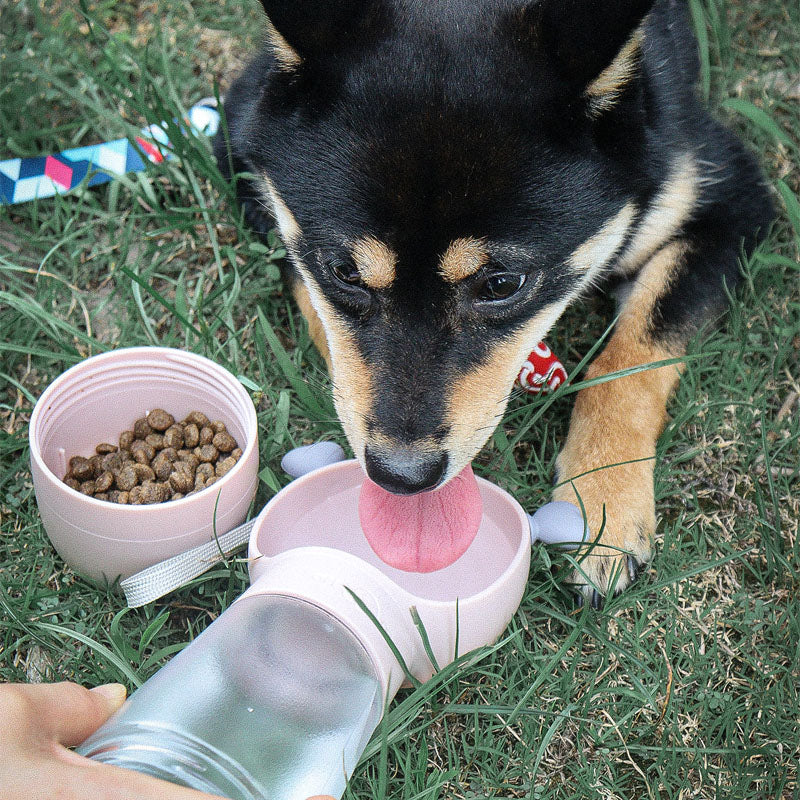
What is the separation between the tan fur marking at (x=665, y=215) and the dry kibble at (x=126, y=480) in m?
1.42

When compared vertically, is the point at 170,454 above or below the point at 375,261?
below

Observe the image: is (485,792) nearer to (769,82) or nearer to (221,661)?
(221,661)

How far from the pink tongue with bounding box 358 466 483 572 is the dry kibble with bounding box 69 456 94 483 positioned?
0.66 meters

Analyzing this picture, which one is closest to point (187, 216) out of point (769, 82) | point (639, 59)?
point (639, 59)

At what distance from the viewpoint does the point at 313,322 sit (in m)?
2.64

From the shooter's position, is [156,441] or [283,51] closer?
[283,51]

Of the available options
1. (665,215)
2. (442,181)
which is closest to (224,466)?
(442,181)

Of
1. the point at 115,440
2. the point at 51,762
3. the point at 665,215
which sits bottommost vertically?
the point at 115,440

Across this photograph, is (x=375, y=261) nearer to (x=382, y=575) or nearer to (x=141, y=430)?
(x=382, y=575)

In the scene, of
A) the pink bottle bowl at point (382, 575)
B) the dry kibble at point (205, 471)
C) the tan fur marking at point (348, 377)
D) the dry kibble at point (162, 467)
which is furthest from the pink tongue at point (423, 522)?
the dry kibble at point (162, 467)

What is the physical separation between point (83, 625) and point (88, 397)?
1.83 feet

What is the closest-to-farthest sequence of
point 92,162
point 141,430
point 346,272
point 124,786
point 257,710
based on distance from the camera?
point 124,786, point 257,710, point 346,272, point 141,430, point 92,162

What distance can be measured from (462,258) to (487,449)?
73 centimetres

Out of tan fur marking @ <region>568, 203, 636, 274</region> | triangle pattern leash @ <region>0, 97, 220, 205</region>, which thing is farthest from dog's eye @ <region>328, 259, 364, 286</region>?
triangle pattern leash @ <region>0, 97, 220, 205</region>
